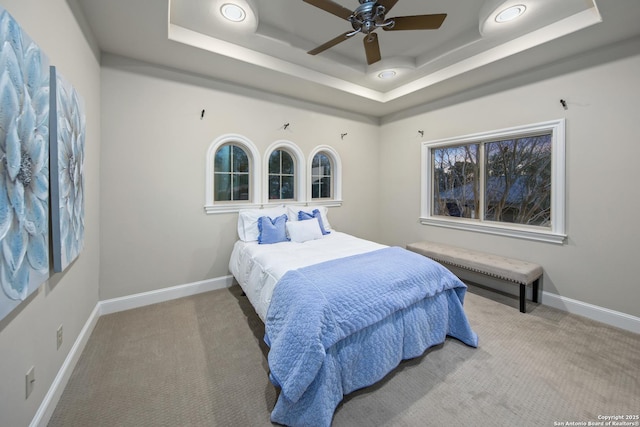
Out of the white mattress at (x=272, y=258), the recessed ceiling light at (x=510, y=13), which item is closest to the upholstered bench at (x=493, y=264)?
the white mattress at (x=272, y=258)

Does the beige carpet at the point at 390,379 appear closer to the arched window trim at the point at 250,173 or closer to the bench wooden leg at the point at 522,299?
the bench wooden leg at the point at 522,299

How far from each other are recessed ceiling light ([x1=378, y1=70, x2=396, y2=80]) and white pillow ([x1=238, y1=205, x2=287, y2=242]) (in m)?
2.39

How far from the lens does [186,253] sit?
328cm

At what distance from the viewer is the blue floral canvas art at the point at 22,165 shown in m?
1.07

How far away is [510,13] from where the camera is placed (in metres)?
2.37

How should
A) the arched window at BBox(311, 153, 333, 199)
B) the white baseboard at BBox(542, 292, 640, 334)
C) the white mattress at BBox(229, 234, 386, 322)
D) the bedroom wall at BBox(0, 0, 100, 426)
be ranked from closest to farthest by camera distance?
1. the bedroom wall at BBox(0, 0, 100, 426)
2. the white mattress at BBox(229, 234, 386, 322)
3. the white baseboard at BBox(542, 292, 640, 334)
4. the arched window at BBox(311, 153, 333, 199)

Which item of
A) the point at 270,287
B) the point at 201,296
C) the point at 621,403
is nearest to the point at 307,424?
the point at 270,287

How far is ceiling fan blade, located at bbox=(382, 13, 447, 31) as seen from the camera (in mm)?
2027

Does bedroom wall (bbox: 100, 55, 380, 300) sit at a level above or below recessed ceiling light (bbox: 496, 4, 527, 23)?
below

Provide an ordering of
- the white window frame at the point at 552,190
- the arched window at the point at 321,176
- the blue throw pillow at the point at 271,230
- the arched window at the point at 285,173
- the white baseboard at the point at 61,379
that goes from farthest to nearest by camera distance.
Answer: the arched window at the point at 321,176 < the arched window at the point at 285,173 < the blue throw pillow at the point at 271,230 < the white window frame at the point at 552,190 < the white baseboard at the point at 61,379

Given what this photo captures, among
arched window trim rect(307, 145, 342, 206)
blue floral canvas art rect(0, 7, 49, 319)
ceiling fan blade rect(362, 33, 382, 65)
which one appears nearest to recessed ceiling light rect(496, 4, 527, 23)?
ceiling fan blade rect(362, 33, 382, 65)

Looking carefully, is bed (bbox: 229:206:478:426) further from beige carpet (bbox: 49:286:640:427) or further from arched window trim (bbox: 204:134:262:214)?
arched window trim (bbox: 204:134:262:214)

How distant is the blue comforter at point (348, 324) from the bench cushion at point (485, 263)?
0.95 meters

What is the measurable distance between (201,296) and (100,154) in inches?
75.1
